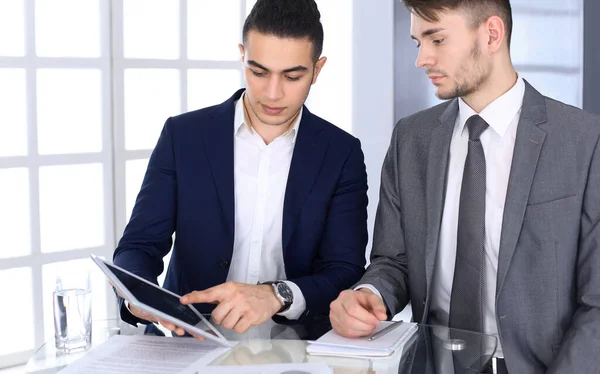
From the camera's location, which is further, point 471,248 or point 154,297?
point 471,248

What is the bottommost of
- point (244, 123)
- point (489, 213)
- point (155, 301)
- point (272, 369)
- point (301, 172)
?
point (272, 369)

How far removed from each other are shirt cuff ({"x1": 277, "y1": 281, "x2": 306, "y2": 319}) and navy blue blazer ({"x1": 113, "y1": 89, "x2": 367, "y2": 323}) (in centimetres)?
18

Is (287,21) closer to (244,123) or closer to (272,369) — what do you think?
(244,123)

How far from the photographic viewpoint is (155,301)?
1749mm

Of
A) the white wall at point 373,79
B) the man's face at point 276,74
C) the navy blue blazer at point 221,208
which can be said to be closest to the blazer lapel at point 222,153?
the navy blue blazer at point 221,208

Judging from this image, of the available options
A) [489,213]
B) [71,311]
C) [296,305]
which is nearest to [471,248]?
[489,213]

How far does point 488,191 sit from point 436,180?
0.14 meters

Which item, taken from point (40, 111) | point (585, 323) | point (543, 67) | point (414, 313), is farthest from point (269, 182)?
point (543, 67)

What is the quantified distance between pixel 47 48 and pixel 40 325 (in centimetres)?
117

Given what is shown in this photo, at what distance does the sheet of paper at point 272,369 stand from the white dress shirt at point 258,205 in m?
0.75

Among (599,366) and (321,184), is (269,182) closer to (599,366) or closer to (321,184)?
(321,184)

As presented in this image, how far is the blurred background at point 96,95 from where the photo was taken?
3398 mm

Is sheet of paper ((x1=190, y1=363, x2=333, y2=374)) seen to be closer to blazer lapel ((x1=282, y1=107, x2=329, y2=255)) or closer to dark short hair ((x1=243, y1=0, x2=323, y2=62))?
blazer lapel ((x1=282, y1=107, x2=329, y2=255))

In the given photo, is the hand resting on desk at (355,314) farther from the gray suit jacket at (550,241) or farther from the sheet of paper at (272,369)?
the gray suit jacket at (550,241)
